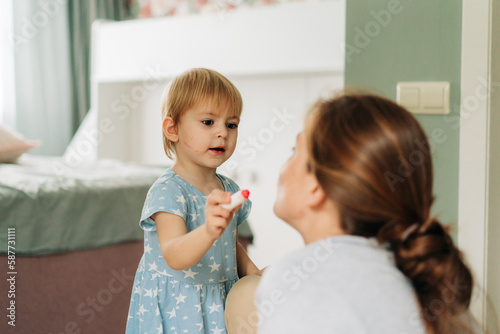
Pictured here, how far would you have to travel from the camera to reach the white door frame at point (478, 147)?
4.10ft

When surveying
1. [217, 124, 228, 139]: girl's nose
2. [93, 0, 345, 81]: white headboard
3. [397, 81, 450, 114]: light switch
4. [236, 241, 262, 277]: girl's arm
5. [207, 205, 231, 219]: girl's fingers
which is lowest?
[236, 241, 262, 277]: girl's arm

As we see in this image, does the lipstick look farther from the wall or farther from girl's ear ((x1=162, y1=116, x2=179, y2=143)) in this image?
the wall

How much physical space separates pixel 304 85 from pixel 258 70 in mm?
299

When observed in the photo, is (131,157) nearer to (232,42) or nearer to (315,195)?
(232,42)

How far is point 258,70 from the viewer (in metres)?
2.96

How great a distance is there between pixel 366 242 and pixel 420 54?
Answer: 748 mm

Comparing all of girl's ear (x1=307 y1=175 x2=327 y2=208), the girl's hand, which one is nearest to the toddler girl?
the girl's hand

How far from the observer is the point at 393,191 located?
716mm

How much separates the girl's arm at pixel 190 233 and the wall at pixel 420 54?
63cm

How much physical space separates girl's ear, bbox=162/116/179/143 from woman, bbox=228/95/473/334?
0.38 meters

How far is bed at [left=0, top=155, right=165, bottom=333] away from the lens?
5.50 ft

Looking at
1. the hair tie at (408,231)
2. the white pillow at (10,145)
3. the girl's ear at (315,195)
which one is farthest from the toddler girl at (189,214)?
the white pillow at (10,145)

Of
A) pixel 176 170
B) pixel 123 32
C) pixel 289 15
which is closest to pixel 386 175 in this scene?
pixel 176 170

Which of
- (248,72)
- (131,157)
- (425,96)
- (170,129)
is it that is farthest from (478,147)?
(131,157)
